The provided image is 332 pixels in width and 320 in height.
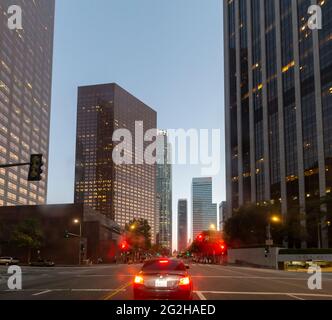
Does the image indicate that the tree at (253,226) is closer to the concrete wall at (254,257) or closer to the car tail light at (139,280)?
the concrete wall at (254,257)

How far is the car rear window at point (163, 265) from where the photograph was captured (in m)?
14.4

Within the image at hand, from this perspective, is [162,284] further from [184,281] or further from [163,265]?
[163,265]

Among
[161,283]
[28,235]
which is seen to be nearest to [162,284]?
[161,283]

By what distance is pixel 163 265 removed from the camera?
48.1 ft

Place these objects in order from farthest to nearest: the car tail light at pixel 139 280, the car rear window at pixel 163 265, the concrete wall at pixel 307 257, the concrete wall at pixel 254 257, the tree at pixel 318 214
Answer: the tree at pixel 318 214 < the concrete wall at pixel 254 257 < the concrete wall at pixel 307 257 < the car rear window at pixel 163 265 < the car tail light at pixel 139 280

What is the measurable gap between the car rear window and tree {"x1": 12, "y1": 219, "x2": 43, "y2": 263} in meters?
69.9

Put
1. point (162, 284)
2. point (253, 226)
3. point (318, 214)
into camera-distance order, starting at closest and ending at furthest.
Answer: point (162, 284), point (318, 214), point (253, 226)

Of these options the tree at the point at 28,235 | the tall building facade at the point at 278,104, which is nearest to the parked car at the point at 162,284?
the tree at the point at 28,235

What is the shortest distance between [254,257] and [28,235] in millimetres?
41368

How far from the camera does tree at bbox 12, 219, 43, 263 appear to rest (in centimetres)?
8038

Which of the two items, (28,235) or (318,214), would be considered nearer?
(318,214)

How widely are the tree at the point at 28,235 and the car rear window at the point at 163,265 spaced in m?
69.9
